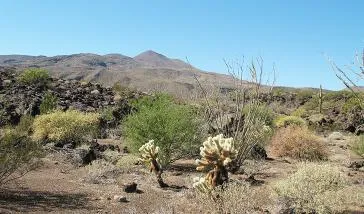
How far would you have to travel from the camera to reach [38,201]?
11047 millimetres

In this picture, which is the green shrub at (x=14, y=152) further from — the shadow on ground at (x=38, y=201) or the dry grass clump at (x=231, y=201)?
the dry grass clump at (x=231, y=201)

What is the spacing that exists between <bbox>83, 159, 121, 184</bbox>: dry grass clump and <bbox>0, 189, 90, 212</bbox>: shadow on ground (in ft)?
6.33

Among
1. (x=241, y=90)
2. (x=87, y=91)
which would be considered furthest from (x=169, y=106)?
(x=87, y=91)

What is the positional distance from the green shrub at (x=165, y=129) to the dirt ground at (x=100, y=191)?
0.74 meters

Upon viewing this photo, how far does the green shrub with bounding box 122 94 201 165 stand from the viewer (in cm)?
1684

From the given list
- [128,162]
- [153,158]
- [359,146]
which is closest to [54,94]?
[128,162]

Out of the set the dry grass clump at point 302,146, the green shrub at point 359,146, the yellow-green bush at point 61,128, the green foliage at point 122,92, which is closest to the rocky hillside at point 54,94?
the green foliage at point 122,92

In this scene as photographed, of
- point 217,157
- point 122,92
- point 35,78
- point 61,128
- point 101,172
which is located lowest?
point 101,172

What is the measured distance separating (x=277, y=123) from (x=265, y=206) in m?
23.4

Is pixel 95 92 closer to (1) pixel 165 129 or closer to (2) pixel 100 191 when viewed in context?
(1) pixel 165 129

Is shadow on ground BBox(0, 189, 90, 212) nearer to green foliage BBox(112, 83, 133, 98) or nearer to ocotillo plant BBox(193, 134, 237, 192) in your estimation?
ocotillo plant BBox(193, 134, 237, 192)

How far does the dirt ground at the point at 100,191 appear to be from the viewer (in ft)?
34.9

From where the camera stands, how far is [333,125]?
125ft

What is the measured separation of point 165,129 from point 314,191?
291 inches
